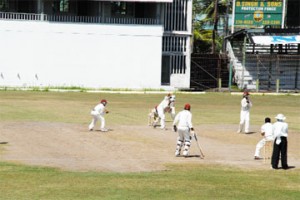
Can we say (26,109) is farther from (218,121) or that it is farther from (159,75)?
(159,75)

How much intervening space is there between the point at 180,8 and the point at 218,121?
3289 cm

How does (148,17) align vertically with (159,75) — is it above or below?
above

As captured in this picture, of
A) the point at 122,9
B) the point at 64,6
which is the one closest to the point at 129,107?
the point at 122,9

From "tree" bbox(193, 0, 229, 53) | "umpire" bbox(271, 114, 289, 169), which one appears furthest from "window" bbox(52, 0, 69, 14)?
"umpire" bbox(271, 114, 289, 169)

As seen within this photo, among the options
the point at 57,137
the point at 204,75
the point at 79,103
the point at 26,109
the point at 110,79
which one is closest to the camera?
the point at 57,137

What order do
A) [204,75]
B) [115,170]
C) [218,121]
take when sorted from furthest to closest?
[204,75]
[218,121]
[115,170]

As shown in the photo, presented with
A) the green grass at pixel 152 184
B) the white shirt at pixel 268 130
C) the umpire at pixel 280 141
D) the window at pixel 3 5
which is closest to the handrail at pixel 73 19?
the window at pixel 3 5

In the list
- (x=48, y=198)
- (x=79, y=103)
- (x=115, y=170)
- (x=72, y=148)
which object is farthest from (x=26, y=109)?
(x=48, y=198)

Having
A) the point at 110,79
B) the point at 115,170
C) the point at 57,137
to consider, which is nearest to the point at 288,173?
the point at 115,170

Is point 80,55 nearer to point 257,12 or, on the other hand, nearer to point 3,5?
point 3,5

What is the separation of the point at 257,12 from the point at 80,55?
1736 centimetres

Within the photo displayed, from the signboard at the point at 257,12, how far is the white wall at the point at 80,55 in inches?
321

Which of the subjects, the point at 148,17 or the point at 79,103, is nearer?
the point at 79,103

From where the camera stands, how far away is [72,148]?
26781 millimetres
